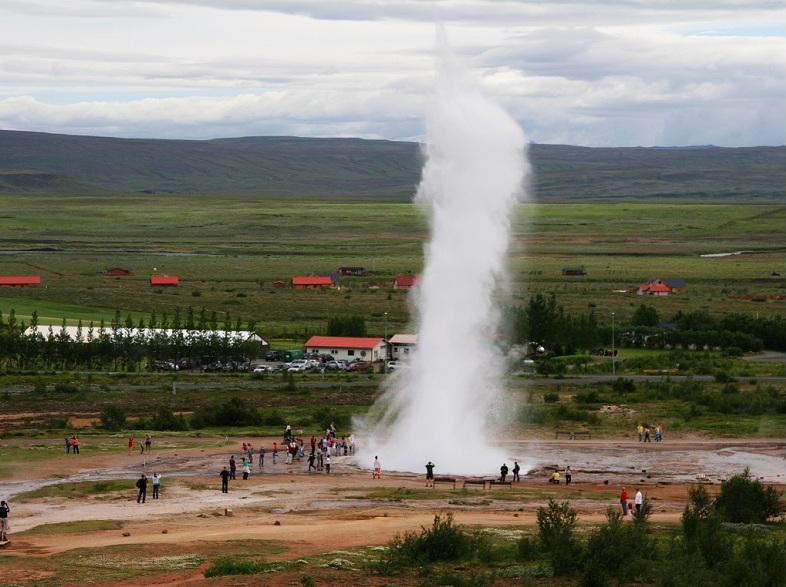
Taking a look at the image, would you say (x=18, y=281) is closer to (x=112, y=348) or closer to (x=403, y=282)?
(x=403, y=282)

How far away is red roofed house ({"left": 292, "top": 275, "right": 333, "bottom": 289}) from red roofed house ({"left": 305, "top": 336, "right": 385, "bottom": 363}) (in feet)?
143

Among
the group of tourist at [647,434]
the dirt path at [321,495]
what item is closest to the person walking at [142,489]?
the dirt path at [321,495]

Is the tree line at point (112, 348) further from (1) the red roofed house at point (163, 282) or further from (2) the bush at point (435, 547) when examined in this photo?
(2) the bush at point (435, 547)

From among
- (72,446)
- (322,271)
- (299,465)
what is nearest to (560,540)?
(299,465)

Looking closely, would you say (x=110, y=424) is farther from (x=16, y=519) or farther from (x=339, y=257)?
(x=339, y=257)

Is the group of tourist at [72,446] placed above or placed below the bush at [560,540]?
above

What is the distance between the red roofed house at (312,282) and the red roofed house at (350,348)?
143ft

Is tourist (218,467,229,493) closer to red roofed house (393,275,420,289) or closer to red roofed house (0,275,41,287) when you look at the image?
red roofed house (393,275,420,289)

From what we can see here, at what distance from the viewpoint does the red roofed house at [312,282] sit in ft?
390

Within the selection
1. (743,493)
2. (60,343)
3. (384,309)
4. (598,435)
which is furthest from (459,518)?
(384,309)

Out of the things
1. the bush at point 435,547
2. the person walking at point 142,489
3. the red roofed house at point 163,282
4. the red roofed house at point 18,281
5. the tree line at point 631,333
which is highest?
the red roofed house at point 163,282

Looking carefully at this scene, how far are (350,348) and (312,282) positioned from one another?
4674cm

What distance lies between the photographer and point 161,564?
1019 inches

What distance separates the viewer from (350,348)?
73.8 metres
